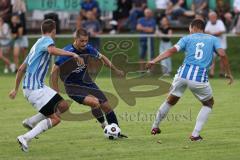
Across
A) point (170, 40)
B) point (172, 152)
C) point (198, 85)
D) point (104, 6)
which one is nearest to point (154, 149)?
point (172, 152)

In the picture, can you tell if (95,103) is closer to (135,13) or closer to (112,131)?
(112,131)

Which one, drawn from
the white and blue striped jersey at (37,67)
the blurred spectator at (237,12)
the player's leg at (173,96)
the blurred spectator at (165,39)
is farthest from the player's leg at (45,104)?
the blurred spectator at (237,12)

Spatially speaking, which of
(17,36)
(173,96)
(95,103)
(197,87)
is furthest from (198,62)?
(17,36)

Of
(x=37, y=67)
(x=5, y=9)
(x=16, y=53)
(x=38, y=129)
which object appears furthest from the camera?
(x=5, y=9)

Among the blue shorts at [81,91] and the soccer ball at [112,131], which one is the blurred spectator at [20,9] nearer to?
the blue shorts at [81,91]

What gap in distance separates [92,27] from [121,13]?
2.95 meters

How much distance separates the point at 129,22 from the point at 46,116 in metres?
16.0

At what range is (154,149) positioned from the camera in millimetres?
12086

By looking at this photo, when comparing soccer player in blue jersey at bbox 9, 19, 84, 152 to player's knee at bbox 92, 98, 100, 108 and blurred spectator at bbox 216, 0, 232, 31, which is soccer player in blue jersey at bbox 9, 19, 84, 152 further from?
blurred spectator at bbox 216, 0, 232, 31

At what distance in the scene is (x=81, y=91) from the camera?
1322 centimetres

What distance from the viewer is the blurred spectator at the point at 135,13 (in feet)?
89.4

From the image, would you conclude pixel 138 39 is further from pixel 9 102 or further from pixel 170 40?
pixel 9 102

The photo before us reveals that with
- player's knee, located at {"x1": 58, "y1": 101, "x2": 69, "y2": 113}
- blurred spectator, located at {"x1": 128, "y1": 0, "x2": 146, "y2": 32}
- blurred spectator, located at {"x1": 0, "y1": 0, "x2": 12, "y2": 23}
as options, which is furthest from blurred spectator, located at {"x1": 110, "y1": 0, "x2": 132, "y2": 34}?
player's knee, located at {"x1": 58, "y1": 101, "x2": 69, "y2": 113}

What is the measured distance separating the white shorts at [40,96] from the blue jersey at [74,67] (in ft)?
3.76
